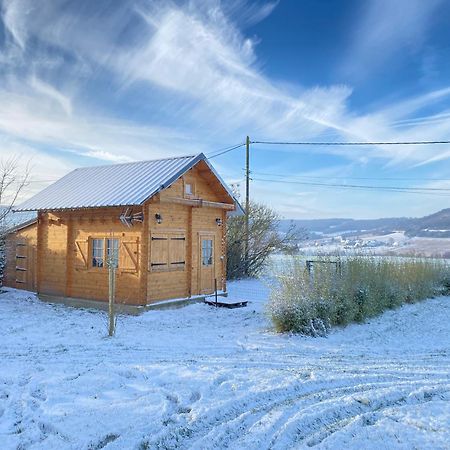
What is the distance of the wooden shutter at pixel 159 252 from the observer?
11.5 m

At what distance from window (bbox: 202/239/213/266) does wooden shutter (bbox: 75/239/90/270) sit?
3.49m

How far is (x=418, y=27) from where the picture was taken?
407 inches

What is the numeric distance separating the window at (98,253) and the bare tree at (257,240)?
9403 mm

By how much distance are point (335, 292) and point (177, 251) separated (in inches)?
190

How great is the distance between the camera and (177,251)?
12.4 m

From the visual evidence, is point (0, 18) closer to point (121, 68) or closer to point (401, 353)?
point (121, 68)

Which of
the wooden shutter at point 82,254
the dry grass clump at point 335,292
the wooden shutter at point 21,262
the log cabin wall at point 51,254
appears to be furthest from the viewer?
the wooden shutter at point 21,262

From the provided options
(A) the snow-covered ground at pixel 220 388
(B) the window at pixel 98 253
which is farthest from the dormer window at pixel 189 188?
(A) the snow-covered ground at pixel 220 388

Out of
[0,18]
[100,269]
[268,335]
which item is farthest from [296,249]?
[0,18]

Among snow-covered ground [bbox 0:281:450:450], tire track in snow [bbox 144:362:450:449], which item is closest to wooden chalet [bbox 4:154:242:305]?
snow-covered ground [bbox 0:281:450:450]

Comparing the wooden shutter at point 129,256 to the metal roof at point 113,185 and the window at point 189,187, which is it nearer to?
the metal roof at point 113,185

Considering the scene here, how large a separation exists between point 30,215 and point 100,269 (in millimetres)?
5643

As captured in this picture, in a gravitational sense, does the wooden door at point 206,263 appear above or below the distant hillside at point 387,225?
below

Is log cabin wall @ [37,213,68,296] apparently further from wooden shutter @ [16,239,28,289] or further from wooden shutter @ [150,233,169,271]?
wooden shutter @ [150,233,169,271]
